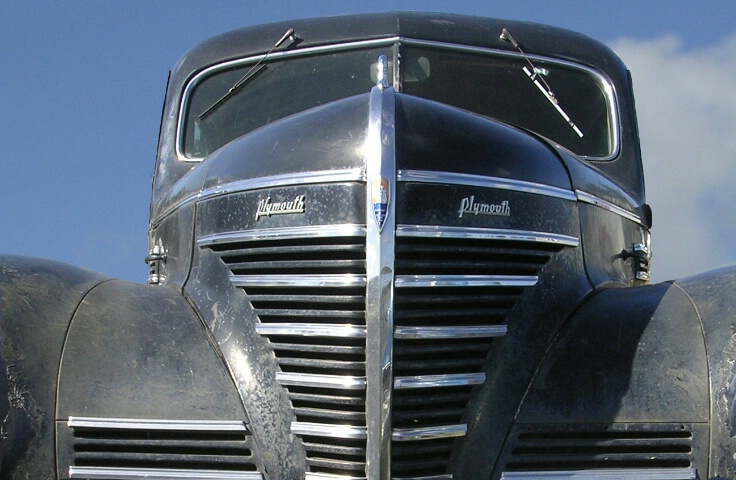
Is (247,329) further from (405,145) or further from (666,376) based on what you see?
(666,376)

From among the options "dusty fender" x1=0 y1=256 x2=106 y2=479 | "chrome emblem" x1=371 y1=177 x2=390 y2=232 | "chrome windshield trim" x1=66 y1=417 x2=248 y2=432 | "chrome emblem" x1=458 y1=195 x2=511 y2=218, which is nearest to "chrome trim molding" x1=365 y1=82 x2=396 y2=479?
"chrome emblem" x1=371 y1=177 x2=390 y2=232

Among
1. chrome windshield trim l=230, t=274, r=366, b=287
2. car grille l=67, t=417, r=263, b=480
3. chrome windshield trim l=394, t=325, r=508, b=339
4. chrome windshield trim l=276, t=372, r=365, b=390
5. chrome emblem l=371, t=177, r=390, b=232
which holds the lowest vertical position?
car grille l=67, t=417, r=263, b=480

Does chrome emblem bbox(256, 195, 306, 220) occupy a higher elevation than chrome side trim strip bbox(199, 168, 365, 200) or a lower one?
lower

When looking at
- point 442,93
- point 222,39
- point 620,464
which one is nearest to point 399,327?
point 620,464

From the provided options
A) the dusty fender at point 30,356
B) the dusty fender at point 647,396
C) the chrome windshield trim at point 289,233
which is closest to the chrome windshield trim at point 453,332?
the dusty fender at point 647,396

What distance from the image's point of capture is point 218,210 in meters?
3.85

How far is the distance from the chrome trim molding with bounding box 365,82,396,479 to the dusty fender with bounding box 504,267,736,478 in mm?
486

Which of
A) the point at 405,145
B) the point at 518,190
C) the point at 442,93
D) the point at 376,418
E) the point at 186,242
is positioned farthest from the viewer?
the point at 442,93

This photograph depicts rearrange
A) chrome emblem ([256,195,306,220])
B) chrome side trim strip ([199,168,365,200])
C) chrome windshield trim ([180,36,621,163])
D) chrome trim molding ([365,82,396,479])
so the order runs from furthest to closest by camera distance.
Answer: chrome windshield trim ([180,36,621,163])
chrome emblem ([256,195,306,220])
chrome side trim strip ([199,168,365,200])
chrome trim molding ([365,82,396,479])

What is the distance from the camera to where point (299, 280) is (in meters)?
3.38

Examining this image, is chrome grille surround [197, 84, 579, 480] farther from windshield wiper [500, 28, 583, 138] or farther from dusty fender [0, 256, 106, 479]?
windshield wiper [500, 28, 583, 138]

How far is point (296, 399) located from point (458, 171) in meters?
0.91

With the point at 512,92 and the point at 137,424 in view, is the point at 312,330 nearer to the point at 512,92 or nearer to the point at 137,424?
the point at 137,424

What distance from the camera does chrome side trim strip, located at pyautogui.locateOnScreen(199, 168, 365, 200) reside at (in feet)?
11.1
